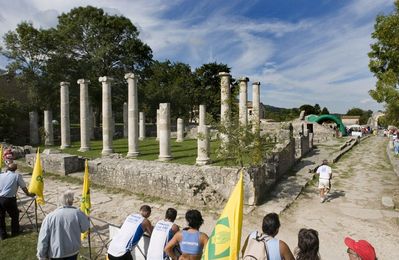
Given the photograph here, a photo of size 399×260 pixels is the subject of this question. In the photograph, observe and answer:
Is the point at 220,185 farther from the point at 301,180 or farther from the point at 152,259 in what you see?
the point at 152,259

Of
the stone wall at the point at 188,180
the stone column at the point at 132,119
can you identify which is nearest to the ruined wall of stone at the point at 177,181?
the stone wall at the point at 188,180

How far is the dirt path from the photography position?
7863mm

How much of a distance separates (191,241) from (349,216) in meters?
7.79

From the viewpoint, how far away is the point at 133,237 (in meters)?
4.95

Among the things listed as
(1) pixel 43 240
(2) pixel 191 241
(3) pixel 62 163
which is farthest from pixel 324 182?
(3) pixel 62 163

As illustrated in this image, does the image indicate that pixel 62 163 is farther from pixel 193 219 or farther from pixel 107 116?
pixel 193 219

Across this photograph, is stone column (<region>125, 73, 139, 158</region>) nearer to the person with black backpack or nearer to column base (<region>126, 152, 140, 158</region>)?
column base (<region>126, 152, 140, 158</region>)

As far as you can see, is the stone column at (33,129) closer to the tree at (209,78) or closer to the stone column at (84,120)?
the stone column at (84,120)

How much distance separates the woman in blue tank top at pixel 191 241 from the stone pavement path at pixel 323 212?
2.93 m

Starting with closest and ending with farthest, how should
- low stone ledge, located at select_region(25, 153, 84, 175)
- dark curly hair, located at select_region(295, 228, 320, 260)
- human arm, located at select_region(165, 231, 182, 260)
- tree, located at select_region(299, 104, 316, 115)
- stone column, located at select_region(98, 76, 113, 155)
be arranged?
dark curly hair, located at select_region(295, 228, 320, 260), human arm, located at select_region(165, 231, 182, 260), low stone ledge, located at select_region(25, 153, 84, 175), stone column, located at select_region(98, 76, 113, 155), tree, located at select_region(299, 104, 316, 115)

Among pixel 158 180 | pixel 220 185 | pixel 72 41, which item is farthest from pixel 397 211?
pixel 72 41

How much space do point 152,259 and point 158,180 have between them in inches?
281

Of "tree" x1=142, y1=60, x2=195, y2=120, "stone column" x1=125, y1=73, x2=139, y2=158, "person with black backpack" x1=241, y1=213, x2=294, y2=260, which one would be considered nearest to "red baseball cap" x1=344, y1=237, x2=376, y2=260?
"person with black backpack" x1=241, y1=213, x2=294, y2=260

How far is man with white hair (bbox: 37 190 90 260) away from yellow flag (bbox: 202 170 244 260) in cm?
232
